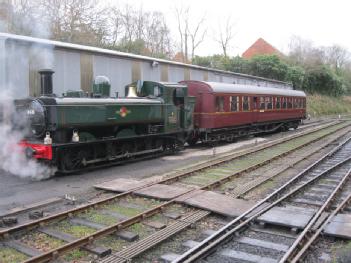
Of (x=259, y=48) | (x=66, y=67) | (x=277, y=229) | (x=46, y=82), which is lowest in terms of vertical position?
(x=277, y=229)

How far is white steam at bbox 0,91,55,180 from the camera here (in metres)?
10.5

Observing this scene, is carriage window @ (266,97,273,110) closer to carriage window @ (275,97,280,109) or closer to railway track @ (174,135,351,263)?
carriage window @ (275,97,280,109)

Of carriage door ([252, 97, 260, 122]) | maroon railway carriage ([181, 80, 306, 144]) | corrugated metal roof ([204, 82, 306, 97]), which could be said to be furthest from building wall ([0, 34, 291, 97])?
carriage door ([252, 97, 260, 122])

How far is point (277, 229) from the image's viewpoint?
6.43 metres

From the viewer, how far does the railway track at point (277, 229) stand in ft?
17.5

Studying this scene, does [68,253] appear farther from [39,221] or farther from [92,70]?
[92,70]

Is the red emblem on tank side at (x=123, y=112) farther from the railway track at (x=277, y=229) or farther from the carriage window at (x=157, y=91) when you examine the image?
the railway track at (x=277, y=229)

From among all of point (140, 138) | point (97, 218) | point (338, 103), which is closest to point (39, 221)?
point (97, 218)

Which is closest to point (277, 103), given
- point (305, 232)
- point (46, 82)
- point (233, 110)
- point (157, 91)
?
point (233, 110)

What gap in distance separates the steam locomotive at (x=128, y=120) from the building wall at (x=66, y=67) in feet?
7.48

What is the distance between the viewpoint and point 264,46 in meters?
65.1

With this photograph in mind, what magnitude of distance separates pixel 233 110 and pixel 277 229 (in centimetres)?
1236

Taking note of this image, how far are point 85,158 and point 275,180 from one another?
17.4 feet

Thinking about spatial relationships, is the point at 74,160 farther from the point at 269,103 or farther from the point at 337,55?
the point at 337,55
